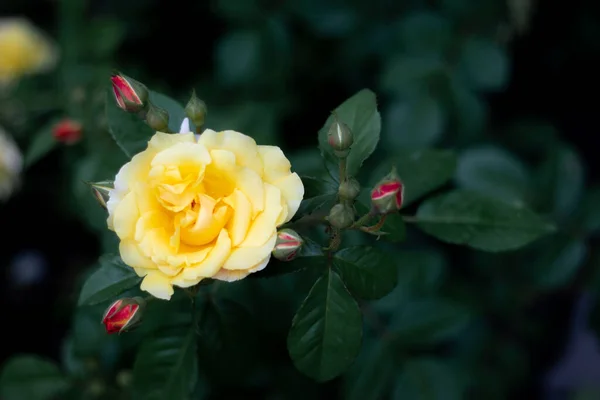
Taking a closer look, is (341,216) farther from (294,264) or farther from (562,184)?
(562,184)

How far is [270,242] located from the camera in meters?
0.72

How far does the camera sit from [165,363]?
3.19ft

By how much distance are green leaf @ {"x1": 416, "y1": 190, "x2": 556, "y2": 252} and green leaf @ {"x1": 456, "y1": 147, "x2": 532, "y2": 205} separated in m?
0.50

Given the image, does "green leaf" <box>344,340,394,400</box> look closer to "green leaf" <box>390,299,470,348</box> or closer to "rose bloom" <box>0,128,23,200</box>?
"green leaf" <box>390,299,470,348</box>

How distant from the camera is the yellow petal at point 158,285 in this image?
0.72 metres

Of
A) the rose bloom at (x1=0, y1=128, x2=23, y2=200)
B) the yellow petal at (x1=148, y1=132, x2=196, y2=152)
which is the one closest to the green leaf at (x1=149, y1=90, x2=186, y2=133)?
the yellow petal at (x1=148, y1=132, x2=196, y2=152)

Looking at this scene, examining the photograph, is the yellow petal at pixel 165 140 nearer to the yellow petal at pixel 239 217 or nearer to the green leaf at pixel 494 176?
the yellow petal at pixel 239 217

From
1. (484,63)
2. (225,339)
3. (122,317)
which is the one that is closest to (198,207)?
(122,317)

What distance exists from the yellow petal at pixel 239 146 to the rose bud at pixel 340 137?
0.11 m

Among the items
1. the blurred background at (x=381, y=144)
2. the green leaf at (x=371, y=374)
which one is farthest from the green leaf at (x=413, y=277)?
the green leaf at (x=371, y=374)

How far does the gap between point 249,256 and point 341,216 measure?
0.13 m

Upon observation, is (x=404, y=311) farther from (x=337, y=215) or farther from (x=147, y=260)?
(x=147, y=260)

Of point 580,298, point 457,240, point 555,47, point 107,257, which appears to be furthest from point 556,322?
point 107,257

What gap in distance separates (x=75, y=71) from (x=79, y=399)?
2.61ft
